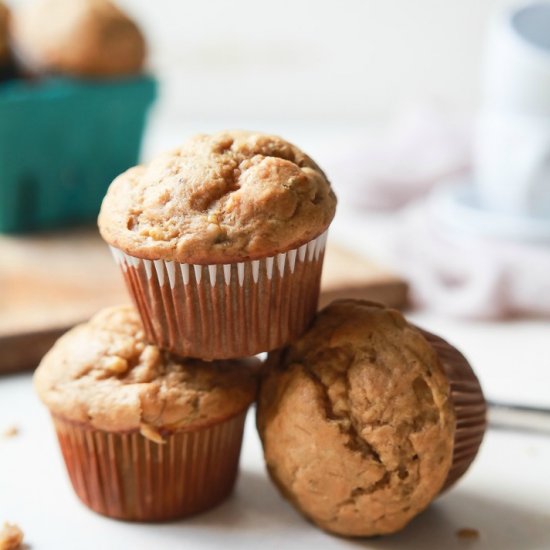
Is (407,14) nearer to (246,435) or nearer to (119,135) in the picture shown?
(119,135)

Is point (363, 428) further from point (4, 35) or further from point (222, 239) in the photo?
point (4, 35)

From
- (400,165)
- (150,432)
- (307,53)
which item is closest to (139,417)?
(150,432)

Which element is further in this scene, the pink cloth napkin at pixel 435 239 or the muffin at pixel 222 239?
the pink cloth napkin at pixel 435 239

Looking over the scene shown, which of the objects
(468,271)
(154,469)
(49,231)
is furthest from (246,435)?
(49,231)

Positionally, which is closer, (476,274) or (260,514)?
(260,514)

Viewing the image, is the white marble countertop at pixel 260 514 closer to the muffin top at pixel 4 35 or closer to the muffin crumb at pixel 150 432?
the muffin crumb at pixel 150 432

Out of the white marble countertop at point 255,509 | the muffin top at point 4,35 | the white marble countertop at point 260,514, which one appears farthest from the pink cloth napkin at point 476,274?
Result: the muffin top at point 4,35

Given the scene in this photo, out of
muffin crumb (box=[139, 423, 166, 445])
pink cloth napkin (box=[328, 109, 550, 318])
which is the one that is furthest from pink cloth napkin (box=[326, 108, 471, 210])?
muffin crumb (box=[139, 423, 166, 445])
